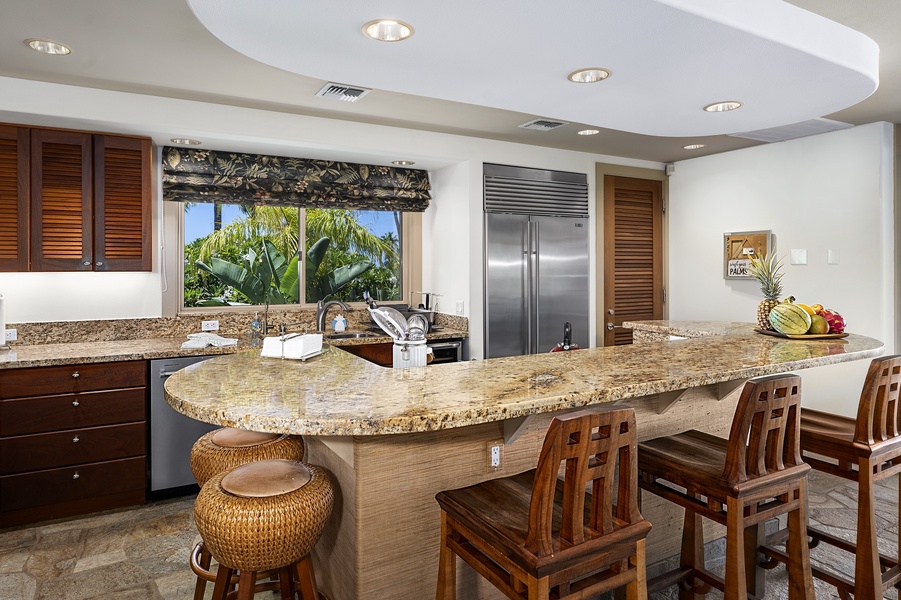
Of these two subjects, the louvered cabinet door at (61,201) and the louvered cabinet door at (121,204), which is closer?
the louvered cabinet door at (61,201)

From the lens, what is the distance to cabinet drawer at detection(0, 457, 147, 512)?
305 cm

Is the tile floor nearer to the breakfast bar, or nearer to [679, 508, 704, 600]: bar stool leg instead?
[679, 508, 704, 600]: bar stool leg

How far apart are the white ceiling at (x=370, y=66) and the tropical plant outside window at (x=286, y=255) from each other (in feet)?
3.61

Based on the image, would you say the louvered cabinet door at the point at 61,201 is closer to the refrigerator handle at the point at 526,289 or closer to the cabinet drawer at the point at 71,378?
the cabinet drawer at the point at 71,378

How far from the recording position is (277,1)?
1.51m

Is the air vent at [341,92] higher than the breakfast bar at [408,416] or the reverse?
higher

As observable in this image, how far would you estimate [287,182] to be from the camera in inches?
168

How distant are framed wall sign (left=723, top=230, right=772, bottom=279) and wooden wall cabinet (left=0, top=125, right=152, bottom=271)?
4657 millimetres

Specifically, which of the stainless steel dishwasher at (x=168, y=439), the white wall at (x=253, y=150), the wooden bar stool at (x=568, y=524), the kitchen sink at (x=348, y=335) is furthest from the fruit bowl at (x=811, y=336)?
the stainless steel dishwasher at (x=168, y=439)

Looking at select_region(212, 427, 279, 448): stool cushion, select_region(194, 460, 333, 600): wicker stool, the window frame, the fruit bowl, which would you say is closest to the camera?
select_region(194, 460, 333, 600): wicker stool

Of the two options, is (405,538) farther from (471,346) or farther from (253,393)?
(471,346)

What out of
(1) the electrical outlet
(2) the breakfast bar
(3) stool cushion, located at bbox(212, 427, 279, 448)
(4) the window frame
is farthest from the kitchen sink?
(1) the electrical outlet

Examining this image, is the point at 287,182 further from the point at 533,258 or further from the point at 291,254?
the point at 533,258

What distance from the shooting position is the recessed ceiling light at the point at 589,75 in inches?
79.2
